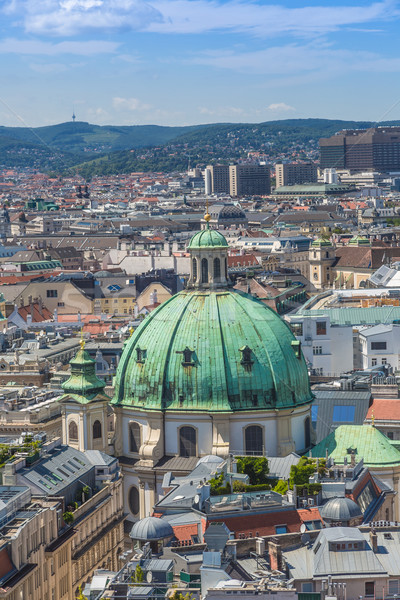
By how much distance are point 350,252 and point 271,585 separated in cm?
12791

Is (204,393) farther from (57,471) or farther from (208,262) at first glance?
(57,471)

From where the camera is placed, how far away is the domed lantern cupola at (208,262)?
67500mm

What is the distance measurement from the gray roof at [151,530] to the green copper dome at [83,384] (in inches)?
664

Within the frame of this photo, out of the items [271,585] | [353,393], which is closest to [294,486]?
[271,585]

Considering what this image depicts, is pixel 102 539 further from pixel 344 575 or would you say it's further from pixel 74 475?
pixel 344 575

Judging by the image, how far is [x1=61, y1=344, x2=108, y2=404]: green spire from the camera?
65.2 meters

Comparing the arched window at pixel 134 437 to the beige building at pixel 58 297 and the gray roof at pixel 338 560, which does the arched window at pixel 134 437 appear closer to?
the gray roof at pixel 338 560

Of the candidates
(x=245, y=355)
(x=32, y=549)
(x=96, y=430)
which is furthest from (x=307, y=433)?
(x=32, y=549)

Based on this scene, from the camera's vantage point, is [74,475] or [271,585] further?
[74,475]

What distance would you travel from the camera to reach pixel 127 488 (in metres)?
65.1

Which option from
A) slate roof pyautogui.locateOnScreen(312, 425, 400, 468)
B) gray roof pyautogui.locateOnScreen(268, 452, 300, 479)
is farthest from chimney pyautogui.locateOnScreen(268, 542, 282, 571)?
slate roof pyautogui.locateOnScreen(312, 425, 400, 468)

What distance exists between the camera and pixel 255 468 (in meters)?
58.6

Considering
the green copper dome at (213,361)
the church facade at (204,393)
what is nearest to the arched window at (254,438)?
the church facade at (204,393)

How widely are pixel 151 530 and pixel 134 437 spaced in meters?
17.1
